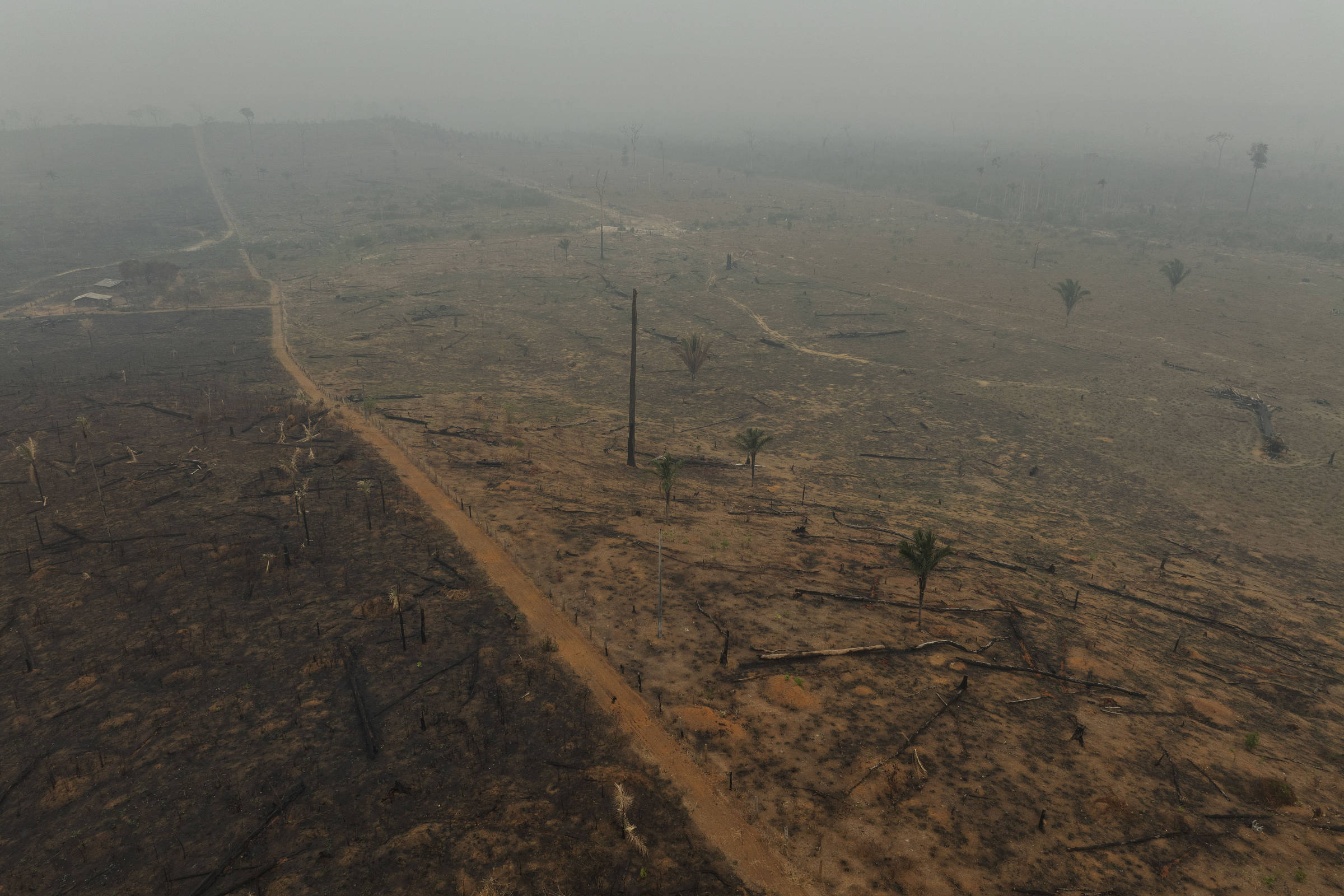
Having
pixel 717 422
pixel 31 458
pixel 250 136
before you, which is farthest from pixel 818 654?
pixel 250 136

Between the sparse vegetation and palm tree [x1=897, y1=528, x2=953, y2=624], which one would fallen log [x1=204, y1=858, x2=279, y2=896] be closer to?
palm tree [x1=897, y1=528, x2=953, y2=624]

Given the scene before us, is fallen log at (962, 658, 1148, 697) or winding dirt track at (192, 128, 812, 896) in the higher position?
fallen log at (962, 658, 1148, 697)

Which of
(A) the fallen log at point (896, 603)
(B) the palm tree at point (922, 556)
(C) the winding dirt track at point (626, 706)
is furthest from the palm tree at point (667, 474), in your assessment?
(B) the palm tree at point (922, 556)

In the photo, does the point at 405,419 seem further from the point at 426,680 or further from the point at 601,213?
the point at 601,213

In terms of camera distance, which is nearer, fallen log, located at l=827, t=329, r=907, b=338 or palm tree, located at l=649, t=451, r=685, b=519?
palm tree, located at l=649, t=451, r=685, b=519

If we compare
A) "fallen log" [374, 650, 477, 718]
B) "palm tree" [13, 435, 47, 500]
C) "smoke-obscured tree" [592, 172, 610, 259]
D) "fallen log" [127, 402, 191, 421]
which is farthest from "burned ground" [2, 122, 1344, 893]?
"palm tree" [13, 435, 47, 500]

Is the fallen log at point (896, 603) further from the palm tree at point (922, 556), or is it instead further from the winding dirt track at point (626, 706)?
the winding dirt track at point (626, 706)

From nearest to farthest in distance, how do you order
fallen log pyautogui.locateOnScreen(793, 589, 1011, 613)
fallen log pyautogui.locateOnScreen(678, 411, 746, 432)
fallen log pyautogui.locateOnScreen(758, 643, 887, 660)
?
fallen log pyautogui.locateOnScreen(758, 643, 887, 660) → fallen log pyautogui.locateOnScreen(793, 589, 1011, 613) → fallen log pyautogui.locateOnScreen(678, 411, 746, 432)
